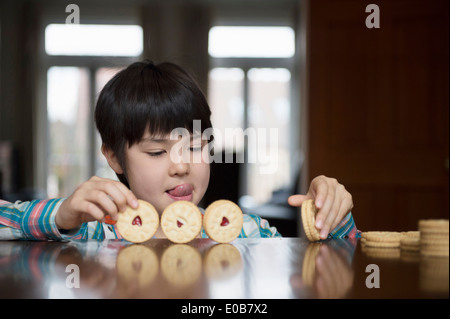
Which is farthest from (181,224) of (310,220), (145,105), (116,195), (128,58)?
(128,58)

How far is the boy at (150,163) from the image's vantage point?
94cm

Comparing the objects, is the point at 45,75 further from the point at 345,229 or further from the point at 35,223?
the point at 345,229

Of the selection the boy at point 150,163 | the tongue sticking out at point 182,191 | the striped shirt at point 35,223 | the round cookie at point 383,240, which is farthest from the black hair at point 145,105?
the round cookie at point 383,240

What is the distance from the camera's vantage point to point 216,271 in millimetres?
589

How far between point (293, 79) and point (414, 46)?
3.93m

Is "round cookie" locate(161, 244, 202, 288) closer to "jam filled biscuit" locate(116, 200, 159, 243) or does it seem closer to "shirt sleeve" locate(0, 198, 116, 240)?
"jam filled biscuit" locate(116, 200, 159, 243)

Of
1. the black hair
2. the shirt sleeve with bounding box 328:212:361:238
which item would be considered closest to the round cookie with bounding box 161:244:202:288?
the shirt sleeve with bounding box 328:212:361:238

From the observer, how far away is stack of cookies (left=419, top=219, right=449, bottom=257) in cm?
68

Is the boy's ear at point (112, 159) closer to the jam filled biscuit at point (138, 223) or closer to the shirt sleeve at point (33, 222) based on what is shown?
the shirt sleeve at point (33, 222)

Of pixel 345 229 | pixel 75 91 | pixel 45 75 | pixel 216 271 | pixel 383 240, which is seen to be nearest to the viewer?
pixel 216 271

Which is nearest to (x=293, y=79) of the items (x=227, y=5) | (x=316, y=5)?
(x=227, y=5)

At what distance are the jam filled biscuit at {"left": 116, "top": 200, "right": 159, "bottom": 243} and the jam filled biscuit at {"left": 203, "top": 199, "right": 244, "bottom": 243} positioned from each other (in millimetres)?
95

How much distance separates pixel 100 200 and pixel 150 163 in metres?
0.38
